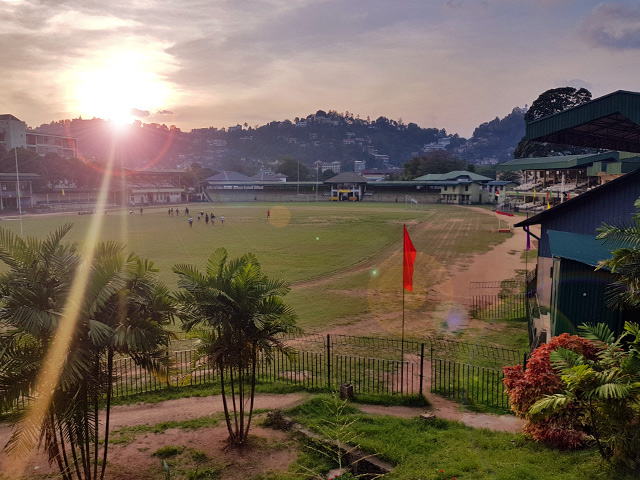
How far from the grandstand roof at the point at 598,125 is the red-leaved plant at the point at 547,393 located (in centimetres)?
671

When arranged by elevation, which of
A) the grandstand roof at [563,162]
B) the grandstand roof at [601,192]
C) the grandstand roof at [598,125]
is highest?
the grandstand roof at [563,162]

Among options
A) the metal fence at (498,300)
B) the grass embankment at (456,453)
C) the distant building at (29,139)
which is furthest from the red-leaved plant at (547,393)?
the distant building at (29,139)

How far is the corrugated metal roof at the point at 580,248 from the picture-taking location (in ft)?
38.4

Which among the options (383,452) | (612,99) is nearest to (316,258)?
(612,99)

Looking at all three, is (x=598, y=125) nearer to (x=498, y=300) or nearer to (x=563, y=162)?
(x=498, y=300)

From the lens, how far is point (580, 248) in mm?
12945

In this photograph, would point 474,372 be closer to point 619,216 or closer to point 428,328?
point 428,328

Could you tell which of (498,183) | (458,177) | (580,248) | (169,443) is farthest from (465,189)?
(169,443)

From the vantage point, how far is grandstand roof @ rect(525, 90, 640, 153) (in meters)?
12.0

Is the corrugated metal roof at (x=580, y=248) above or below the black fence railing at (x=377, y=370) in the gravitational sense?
above

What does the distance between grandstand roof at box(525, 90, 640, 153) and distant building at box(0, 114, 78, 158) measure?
110m

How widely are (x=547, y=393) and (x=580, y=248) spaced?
20.4ft

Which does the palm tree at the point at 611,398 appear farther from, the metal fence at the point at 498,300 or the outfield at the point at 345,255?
the metal fence at the point at 498,300

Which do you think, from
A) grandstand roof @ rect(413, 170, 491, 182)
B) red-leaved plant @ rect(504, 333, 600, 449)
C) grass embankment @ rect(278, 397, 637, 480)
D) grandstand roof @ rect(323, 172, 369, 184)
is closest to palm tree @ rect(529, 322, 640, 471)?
grass embankment @ rect(278, 397, 637, 480)
